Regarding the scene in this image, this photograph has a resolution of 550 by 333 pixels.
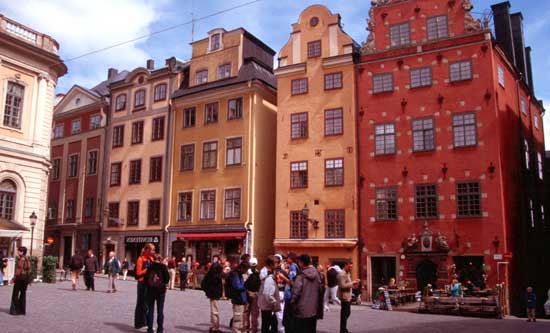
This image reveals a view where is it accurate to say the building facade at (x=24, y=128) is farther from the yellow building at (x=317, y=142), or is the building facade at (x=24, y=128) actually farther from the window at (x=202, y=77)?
the yellow building at (x=317, y=142)

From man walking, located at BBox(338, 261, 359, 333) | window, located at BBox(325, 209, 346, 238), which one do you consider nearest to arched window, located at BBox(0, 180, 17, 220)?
window, located at BBox(325, 209, 346, 238)

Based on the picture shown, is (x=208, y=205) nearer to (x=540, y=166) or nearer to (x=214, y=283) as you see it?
(x=540, y=166)

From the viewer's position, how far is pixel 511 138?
2964 centimetres

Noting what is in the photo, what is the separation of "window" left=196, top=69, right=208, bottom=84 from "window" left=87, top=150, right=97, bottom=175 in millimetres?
10753

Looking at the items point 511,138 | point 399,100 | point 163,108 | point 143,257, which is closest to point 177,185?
point 163,108

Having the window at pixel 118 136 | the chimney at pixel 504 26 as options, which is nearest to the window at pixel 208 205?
the window at pixel 118 136

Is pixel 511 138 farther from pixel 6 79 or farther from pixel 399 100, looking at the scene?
pixel 6 79

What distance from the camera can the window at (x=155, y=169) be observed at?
37344 mm

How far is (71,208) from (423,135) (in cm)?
2791

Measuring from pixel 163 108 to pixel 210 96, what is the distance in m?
4.31

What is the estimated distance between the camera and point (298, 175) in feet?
104

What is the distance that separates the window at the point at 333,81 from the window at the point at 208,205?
389 inches

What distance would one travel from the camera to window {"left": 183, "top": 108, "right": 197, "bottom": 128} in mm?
36750

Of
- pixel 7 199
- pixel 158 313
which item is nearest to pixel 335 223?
pixel 7 199
